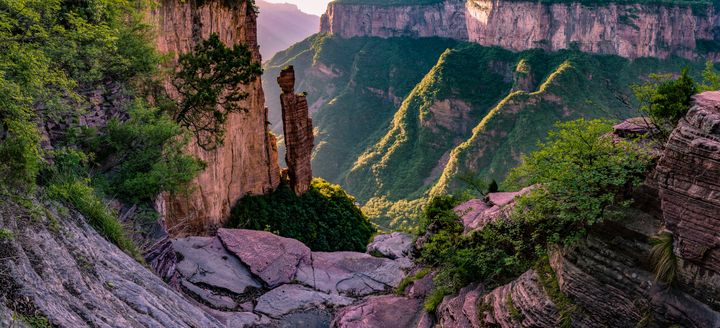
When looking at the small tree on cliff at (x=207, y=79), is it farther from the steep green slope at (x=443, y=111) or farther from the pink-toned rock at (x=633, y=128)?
the steep green slope at (x=443, y=111)

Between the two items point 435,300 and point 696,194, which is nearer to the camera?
point 696,194

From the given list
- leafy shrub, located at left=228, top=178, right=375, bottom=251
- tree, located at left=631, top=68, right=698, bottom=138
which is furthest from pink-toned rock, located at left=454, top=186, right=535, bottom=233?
leafy shrub, located at left=228, top=178, right=375, bottom=251

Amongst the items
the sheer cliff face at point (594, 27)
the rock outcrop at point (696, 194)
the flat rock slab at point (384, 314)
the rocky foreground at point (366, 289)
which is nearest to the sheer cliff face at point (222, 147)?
the rocky foreground at point (366, 289)

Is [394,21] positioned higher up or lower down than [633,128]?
higher up

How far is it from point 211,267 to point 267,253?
2.90 m

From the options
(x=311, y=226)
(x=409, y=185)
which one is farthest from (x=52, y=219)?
(x=409, y=185)

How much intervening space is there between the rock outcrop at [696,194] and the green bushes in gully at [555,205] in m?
0.90

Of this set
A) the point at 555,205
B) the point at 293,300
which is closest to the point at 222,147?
the point at 293,300

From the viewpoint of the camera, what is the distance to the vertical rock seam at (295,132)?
117 feet

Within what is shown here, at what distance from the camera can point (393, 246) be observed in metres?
27.2

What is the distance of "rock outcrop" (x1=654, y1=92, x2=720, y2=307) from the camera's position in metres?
9.40

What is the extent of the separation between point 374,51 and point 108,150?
148 meters

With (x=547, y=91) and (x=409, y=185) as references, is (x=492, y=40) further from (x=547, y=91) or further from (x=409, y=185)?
(x=409, y=185)

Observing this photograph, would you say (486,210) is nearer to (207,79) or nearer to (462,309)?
(462,309)
